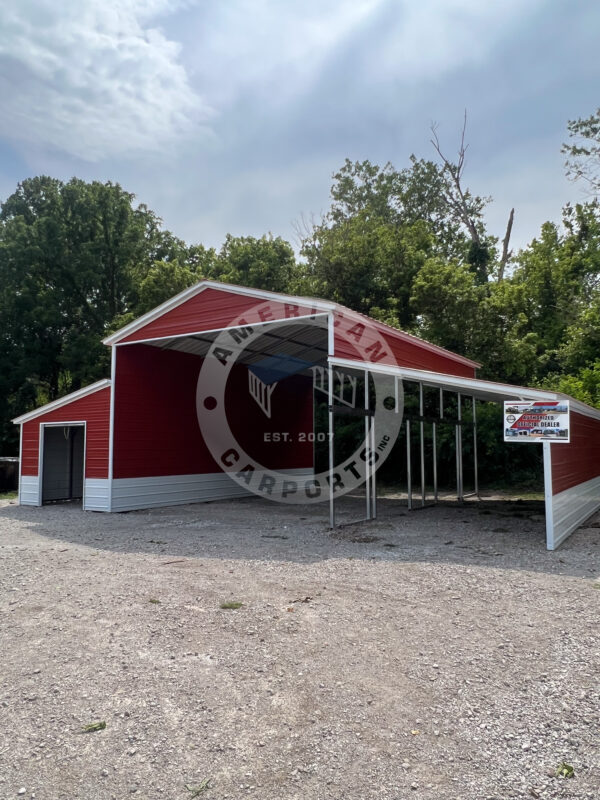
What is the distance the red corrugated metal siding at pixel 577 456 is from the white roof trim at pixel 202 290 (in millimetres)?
4331

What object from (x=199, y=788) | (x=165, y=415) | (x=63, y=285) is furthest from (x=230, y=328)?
(x=63, y=285)

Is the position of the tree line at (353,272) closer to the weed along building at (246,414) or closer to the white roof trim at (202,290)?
the weed along building at (246,414)

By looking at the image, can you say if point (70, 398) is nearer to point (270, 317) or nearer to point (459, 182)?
point (270, 317)

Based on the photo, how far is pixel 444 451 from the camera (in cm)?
1728

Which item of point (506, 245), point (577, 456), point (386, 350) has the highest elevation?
point (506, 245)

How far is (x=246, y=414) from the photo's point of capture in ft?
54.0

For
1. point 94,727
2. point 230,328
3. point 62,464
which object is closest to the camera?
point 94,727

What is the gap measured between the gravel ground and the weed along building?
10.5 ft

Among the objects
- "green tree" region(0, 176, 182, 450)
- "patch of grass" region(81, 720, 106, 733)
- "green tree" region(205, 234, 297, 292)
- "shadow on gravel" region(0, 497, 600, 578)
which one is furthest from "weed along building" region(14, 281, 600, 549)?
"green tree" region(0, 176, 182, 450)

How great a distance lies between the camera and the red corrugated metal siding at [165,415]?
41.3ft

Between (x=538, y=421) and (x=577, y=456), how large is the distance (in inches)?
108

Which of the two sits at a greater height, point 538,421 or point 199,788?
point 538,421

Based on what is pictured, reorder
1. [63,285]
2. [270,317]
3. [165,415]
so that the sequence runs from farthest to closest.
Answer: [63,285], [165,415], [270,317]

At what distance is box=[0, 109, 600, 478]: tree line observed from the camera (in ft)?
66.3
